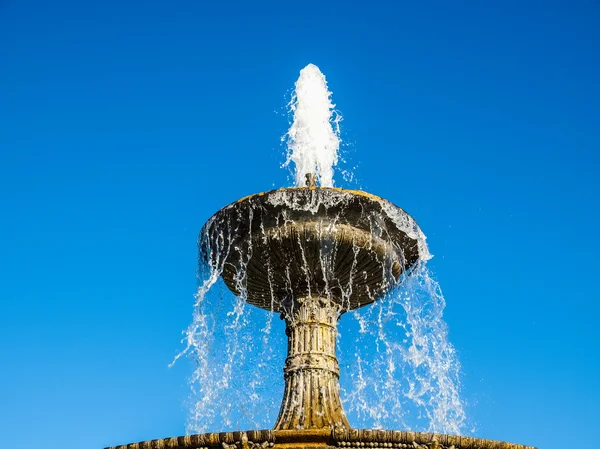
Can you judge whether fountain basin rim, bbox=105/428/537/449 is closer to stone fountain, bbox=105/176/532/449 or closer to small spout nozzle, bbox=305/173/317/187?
→ stone fountain, bbox=105/176/532/449

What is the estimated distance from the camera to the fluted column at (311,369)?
841 cm

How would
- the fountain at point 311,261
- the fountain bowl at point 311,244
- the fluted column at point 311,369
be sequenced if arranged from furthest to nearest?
the fountain bowl at point 311,244 → the fountain at point 311,261 → the fluted column at point 311,369

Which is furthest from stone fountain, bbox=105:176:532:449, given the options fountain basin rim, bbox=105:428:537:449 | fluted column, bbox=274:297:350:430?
fountain basin rim, bbox=105:428:537:449

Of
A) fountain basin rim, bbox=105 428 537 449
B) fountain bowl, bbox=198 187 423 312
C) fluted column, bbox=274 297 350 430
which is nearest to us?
fountain basin rim, bbox=105 428 537 449

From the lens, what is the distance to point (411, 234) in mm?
9430

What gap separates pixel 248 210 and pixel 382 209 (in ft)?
5.07

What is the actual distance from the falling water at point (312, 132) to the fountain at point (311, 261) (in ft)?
4.66

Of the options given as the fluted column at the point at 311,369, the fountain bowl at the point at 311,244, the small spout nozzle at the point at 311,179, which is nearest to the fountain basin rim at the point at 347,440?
the fluted column at the point at 311,369

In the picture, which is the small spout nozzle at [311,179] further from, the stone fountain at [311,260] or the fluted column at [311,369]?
the fluted column at [311,369]

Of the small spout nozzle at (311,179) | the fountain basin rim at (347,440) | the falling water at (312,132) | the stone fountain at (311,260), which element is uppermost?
the falling water at (312,132)

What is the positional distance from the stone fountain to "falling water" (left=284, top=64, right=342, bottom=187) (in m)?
1.40

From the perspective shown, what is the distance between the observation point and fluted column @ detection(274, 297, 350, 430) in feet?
27.6

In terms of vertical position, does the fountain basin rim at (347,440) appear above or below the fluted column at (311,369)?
below

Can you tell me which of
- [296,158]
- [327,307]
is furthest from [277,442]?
[296,158]
